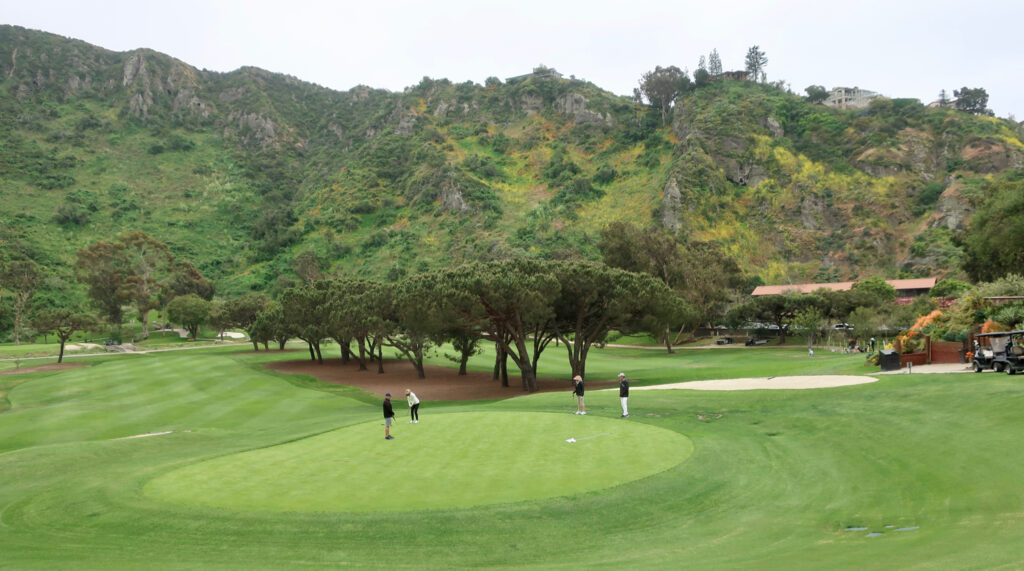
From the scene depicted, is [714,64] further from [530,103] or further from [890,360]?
[890,360]

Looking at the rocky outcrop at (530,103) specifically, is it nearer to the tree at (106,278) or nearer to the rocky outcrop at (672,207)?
the rocky outcrop at (672,207)

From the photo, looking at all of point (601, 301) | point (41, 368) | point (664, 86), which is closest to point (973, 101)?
point (664, 86)

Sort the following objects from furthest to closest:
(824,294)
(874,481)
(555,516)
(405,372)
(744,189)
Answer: (744,189)
(824,294)
(405,372)
(874,481)
(555,516)

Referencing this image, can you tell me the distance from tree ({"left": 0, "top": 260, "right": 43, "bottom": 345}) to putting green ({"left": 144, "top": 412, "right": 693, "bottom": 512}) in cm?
9968

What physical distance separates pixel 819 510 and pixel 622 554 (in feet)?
15.4

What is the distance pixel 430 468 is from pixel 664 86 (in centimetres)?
18188

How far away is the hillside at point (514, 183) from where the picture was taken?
12244cm

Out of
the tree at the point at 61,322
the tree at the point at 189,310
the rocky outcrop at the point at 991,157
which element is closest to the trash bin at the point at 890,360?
the tree at the point at 61,322

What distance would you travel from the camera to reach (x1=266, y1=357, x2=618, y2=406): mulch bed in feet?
141

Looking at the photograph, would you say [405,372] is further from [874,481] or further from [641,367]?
[874,481]

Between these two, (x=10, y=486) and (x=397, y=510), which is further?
(x=10, y=486)

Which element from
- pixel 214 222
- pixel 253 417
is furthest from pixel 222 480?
pixel 214 222

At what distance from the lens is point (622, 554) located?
10.4 metres

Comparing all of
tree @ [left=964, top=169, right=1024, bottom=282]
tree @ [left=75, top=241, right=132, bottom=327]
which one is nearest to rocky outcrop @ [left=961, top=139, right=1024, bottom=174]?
tree @ [left=964, top=169, right=1024, bottom=282]
